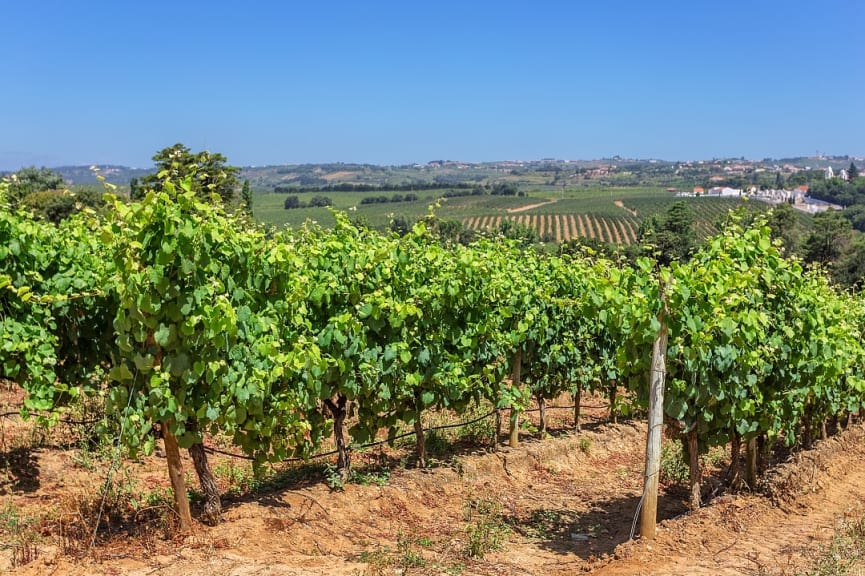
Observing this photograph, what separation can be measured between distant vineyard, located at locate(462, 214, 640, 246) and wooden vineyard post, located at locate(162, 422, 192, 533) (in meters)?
81.3

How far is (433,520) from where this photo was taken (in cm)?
741

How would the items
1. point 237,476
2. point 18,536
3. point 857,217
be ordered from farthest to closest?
1. point 857,217
2. point 237,476
3. point 18,536

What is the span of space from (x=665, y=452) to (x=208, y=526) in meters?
6.39

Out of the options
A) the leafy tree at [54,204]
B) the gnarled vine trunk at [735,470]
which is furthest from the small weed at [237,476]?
the leafy tree at [54,204]

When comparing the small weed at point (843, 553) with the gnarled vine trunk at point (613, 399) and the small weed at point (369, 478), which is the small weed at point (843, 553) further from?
the gnarled vine trunk at point (613, 399)

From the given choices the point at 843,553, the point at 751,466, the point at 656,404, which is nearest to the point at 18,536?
the point at 656,404

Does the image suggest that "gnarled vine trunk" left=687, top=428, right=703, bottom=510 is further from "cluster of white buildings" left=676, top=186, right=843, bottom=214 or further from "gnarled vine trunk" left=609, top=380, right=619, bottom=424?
"cluster of white buildings" left=676, top=186, right=843, bottom=214

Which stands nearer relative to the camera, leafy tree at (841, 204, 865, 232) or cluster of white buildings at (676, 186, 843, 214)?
leafy tree at (841, 204, 865, 232)

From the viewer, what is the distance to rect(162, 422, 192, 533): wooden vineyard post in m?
5.54

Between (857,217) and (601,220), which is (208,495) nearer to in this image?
(601,220)

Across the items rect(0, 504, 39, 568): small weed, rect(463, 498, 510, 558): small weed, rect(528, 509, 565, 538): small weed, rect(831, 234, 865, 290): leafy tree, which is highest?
rect(0, 504, 39, 568): small weed

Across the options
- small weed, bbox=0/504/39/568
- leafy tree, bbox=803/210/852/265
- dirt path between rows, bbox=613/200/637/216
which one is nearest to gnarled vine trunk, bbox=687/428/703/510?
small weed, bbox=0/504/39/568

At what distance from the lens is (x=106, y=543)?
550cm

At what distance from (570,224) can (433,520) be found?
96.8 metres
